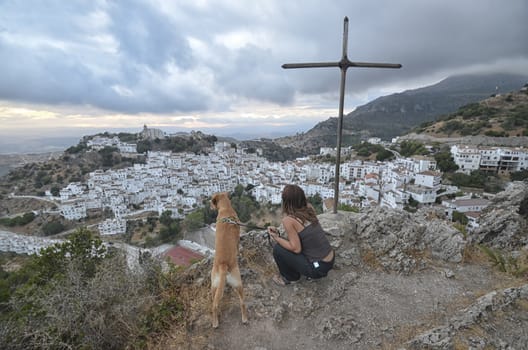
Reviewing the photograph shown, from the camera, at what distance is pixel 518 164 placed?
2789cm

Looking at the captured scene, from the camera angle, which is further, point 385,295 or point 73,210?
point 73,210

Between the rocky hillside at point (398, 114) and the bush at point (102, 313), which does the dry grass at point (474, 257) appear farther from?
the rocky hillside at point (398, 114)

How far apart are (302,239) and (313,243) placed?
0.13 meters

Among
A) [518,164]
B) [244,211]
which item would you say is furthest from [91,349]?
[518,164]

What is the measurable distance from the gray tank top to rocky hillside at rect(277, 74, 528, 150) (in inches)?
2986

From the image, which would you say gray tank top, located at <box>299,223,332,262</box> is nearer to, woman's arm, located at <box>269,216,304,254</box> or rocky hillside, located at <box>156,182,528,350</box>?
woman's arm, located at <box>269,216,304,254</box>

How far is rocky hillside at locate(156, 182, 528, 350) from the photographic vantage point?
2.09 meters

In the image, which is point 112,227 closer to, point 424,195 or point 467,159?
point 424,195

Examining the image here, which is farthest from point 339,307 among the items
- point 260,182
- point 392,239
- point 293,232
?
point 260,182

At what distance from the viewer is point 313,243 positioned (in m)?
2.52

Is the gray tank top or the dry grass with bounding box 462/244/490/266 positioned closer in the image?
the gray tank top

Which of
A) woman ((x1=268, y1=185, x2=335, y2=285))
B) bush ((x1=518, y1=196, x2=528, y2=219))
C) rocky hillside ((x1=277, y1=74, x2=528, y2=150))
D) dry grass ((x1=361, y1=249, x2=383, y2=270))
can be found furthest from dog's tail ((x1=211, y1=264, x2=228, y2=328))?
rocky hillside ((x1=277, y1=74, x2=528, y2=150))

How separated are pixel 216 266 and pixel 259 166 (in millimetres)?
56925

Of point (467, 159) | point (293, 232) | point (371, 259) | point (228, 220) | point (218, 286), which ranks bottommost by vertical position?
point (467, 159)
